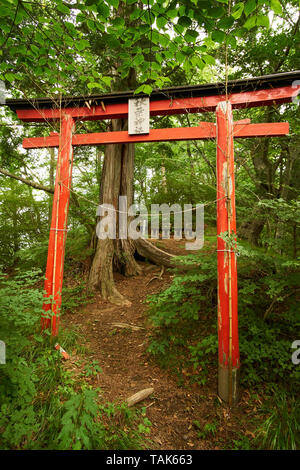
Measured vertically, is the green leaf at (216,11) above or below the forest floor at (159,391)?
above

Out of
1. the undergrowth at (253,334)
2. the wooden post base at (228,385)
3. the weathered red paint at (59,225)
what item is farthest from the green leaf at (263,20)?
the wooden post base at (228,385)

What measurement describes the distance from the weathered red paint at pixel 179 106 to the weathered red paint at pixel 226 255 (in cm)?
26

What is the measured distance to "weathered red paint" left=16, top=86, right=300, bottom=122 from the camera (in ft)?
10.5

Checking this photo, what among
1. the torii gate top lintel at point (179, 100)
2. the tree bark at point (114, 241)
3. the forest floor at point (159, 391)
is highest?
the torii gate top lintel at point (179, 100)

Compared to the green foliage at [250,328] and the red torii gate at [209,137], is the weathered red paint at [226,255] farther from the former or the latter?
the green foliage at [250,328]

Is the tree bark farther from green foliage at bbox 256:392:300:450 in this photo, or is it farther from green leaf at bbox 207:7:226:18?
green leaf at bbox 207:7:226:18

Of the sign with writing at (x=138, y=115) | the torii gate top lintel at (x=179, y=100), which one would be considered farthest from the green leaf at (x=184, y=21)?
the sign with writing at (x=138, y=115)

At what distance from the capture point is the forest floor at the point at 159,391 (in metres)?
2.32

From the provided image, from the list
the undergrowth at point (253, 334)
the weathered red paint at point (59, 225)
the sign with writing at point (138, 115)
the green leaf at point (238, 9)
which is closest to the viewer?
the green leaf at point (238, 9)

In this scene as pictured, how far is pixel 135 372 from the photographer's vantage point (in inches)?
124

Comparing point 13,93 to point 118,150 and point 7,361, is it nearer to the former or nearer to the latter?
point 118,150

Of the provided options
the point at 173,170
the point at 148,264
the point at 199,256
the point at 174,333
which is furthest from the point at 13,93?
the point at 174,333

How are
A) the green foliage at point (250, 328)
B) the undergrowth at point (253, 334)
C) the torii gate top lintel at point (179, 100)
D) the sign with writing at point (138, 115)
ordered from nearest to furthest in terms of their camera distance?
the undergrowth at point (253, 334)
the green foliage at point (250, 328)
the torii gate top lintel at point (179, 100)
the sign with writing at point (138, 115)

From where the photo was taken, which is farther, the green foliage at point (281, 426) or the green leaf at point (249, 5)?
the green foliage at point (281, 426)
